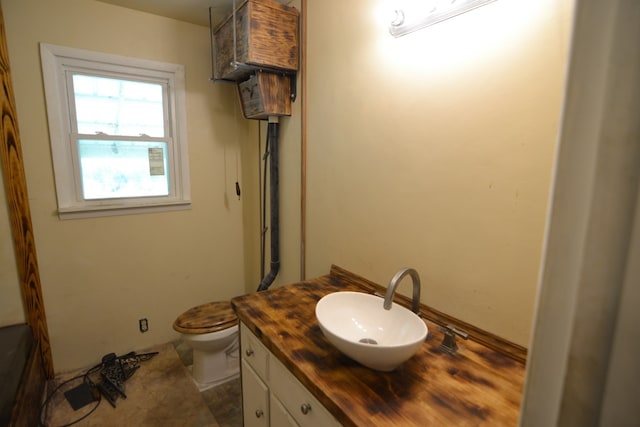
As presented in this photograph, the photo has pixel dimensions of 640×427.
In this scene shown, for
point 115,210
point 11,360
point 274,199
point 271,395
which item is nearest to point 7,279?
point 11,360

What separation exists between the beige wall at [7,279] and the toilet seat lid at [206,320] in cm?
94

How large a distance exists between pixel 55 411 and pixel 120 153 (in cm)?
167

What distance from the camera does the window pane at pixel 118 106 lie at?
2105mm

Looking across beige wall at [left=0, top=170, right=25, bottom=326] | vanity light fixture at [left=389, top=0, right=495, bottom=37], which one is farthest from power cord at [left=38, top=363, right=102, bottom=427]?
vanity light fixture at [left=389, top=0, right=495, bottom=37]

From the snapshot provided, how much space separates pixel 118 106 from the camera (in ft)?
7.32

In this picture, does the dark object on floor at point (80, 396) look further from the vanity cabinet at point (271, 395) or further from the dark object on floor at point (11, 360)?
the vanity cabinet at point (271, 395)

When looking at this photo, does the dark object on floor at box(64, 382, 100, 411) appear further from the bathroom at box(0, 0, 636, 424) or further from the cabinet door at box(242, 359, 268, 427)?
the cabinet door at box(242, 359, 268, 427)

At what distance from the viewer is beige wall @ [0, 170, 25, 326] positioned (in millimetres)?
1857

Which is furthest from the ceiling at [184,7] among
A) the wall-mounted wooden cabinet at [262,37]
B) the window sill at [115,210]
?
the window sill at [115,210]

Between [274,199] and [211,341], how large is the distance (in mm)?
1025

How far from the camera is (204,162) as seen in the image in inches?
99.9

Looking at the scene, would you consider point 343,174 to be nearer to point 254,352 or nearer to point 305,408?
point 254,352

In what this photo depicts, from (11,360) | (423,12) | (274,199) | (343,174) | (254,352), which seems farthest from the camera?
(274,199)

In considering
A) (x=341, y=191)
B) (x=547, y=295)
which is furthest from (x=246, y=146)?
(x=547, y=295)
